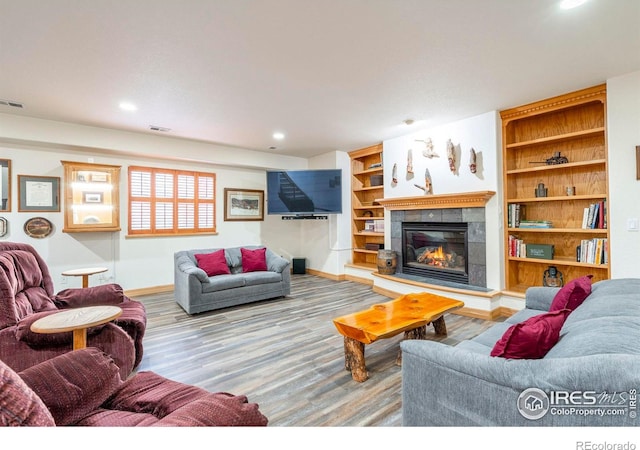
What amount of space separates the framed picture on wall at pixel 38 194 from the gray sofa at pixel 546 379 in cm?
521

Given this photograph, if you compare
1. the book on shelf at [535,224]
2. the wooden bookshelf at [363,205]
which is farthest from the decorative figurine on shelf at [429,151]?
the book on shelf at [535,224]

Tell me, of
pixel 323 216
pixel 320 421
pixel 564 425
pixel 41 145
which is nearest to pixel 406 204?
pixel 323 216

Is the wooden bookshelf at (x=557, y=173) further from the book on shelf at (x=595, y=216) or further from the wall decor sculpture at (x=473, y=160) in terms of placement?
the wall decor sculpture at (x=473, y=160)

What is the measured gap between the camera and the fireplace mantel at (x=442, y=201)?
380 centimetres

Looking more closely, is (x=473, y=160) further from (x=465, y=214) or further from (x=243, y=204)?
(x=243, y=204)

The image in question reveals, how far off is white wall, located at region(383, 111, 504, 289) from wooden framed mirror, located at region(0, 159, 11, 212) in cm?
570

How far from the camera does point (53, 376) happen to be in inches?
46.7

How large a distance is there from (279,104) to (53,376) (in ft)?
10.3

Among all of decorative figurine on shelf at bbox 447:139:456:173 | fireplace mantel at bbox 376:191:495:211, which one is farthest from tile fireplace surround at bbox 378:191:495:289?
decorative figurine on shelf at bbox 447:139:456:173

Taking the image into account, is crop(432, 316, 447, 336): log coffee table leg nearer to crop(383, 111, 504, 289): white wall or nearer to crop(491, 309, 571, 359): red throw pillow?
crop(383, 111, 504, 289): white wall

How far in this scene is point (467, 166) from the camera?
401cm

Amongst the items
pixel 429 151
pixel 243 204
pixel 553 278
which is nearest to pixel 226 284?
pixel 243 204

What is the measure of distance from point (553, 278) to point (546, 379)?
3.39 meters

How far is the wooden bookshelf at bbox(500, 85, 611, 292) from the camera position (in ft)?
10.6
